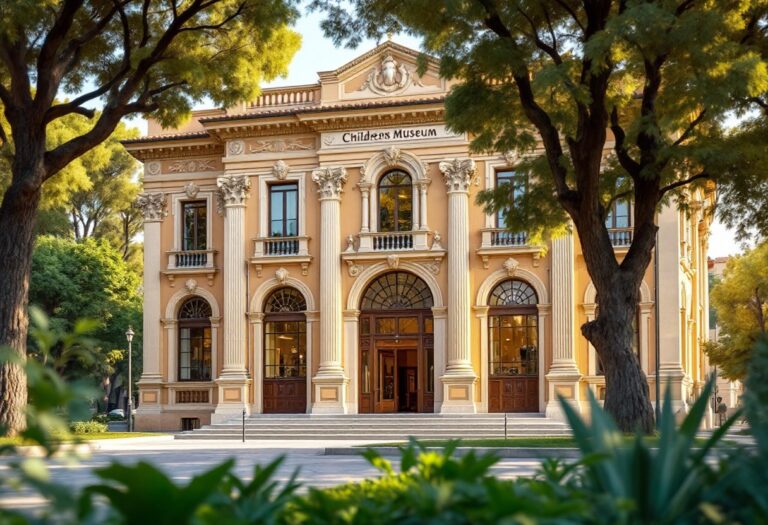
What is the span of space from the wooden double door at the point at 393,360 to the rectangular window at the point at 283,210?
402 centimetres

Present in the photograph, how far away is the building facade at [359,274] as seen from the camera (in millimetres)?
30875

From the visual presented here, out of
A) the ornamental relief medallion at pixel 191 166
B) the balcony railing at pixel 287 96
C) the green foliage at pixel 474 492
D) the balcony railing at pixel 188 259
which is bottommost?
the green foliage at pixel 474 492

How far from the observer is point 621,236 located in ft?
101

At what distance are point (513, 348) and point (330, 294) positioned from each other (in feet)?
20.0

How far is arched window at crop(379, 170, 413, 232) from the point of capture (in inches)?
1282

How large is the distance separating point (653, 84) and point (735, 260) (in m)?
28.8

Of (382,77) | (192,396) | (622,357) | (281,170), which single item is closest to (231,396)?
(192,396)

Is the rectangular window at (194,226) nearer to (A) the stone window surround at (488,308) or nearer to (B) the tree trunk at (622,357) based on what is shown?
(A) the stone window surround at (488,308)

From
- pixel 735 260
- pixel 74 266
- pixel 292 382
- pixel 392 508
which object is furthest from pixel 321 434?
pixel 392 508

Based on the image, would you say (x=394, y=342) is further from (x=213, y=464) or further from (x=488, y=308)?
(x=213, y=464)

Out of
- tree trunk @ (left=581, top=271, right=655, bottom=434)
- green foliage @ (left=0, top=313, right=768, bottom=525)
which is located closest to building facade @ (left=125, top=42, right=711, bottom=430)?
tree trunk @ (left=581, top=271, right=655, bottom=434)

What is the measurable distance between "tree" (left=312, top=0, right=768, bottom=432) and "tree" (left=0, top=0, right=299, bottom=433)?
4.10 metres

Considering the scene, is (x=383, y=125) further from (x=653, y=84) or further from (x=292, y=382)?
(x=653, y=84)

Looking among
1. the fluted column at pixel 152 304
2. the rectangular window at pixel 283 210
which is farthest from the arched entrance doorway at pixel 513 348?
the fluted column at pixel 152 304
